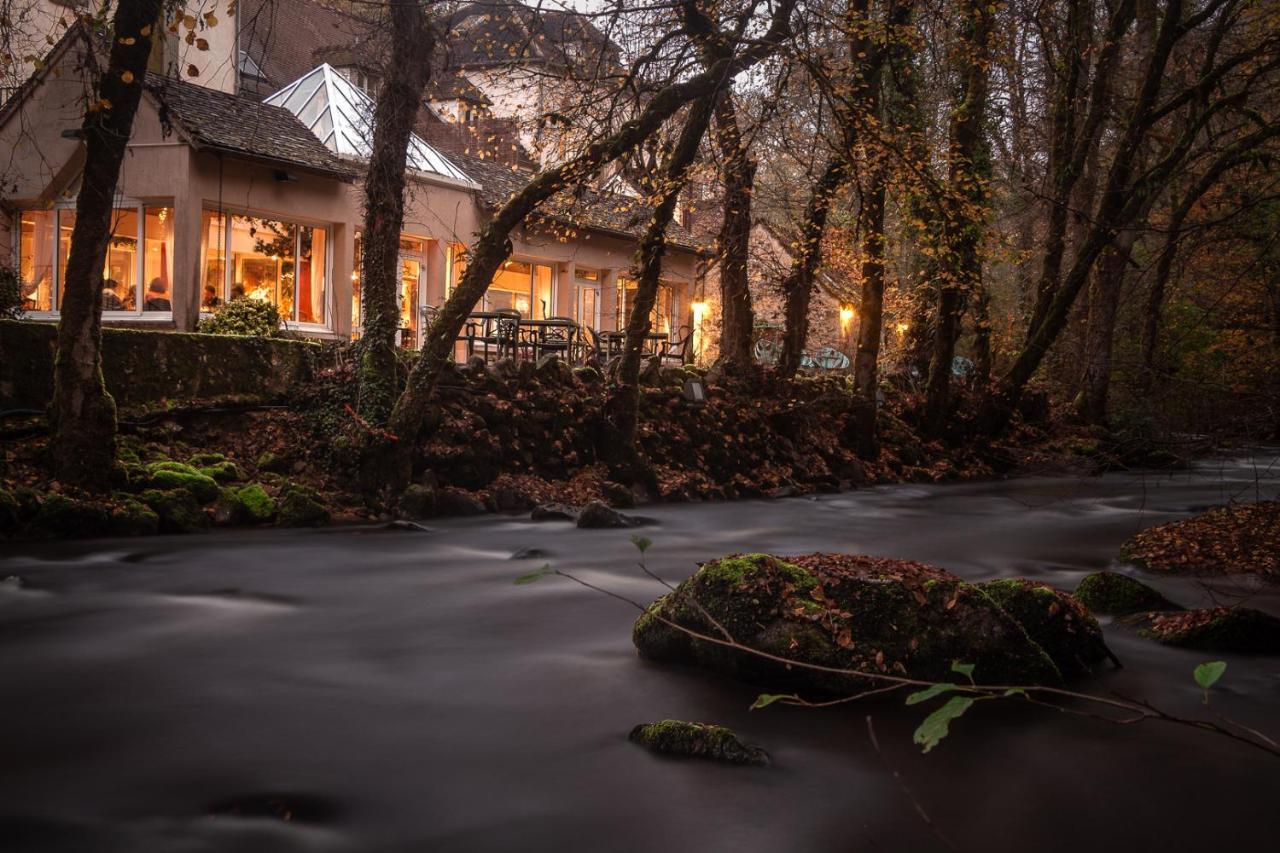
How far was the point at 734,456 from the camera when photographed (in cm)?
1948

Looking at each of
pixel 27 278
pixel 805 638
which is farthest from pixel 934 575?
pixel 27 278

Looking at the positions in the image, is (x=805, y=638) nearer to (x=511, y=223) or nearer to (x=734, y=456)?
(x=511, y=223)

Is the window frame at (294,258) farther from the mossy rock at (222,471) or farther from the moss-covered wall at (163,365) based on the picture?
the mossy rock at (222,471)

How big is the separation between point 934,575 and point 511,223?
9.10 metres

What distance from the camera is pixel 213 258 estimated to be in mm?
22438

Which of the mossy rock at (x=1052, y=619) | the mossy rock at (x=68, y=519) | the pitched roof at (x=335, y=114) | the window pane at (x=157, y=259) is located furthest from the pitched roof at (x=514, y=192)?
the mossy rock at (x=1052, y=619)

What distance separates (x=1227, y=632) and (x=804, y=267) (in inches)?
521

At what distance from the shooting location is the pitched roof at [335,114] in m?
25.8

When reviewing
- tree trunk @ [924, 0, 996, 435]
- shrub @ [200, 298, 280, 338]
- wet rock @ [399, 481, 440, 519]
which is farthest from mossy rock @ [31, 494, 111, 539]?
tree trunk @ [924, 0, 996, 435]

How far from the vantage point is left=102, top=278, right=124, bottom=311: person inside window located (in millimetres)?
22297

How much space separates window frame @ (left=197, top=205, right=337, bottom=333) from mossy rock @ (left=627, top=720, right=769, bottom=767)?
17247mm

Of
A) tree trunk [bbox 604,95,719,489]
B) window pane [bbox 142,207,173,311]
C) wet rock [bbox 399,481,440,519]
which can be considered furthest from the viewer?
window pane [bbox 142,207,173,311]

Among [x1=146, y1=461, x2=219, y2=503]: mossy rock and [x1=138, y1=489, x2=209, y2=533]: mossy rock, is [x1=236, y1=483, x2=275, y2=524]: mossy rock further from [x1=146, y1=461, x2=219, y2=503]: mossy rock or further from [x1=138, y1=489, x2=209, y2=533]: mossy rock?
[x1=138, y1=489, x2=209, y2=533]: mossy rock

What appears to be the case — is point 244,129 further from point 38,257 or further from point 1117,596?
point 1117,596
